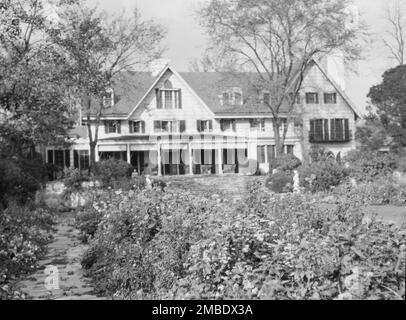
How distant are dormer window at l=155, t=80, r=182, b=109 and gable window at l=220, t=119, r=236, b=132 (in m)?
3.54

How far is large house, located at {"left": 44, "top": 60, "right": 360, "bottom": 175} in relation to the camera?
4453 cm

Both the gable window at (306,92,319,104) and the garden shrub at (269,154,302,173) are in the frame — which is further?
the gable window at (306,92,319,104)

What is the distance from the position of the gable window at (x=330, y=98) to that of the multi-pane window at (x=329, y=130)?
146 cm

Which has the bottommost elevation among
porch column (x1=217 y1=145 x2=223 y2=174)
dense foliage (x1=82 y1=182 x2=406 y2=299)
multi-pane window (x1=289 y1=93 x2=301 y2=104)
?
dense foliage (x1=82 y1=182 x2=406 y2=299)

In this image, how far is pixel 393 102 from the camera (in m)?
46.5

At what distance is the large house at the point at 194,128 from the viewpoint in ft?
146

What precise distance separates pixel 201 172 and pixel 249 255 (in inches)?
1526

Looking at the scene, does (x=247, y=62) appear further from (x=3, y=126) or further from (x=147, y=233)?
(x=147, y=233)

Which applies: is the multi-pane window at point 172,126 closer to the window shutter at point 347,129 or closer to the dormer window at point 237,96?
the dormer window at point 237,96

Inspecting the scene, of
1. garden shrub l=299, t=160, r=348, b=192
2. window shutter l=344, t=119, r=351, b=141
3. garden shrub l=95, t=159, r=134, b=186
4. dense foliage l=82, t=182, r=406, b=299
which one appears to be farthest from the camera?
window shutter l=344, t=119, r=351, b=141

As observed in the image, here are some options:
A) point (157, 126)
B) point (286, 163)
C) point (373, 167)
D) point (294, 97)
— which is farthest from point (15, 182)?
point (157, 126)

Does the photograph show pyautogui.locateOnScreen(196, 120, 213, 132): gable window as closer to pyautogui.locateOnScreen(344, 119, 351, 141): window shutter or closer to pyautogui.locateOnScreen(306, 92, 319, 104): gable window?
pyautogui.locateOnScreen(306, 92, 319, 104): gable window

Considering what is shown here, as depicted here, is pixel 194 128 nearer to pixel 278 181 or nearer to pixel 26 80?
pixel 278 181

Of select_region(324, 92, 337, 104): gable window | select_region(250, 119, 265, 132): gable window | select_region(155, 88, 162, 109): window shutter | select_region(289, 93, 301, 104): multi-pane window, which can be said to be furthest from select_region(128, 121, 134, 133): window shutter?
select_region(324, 92, 337, 104): gable window
